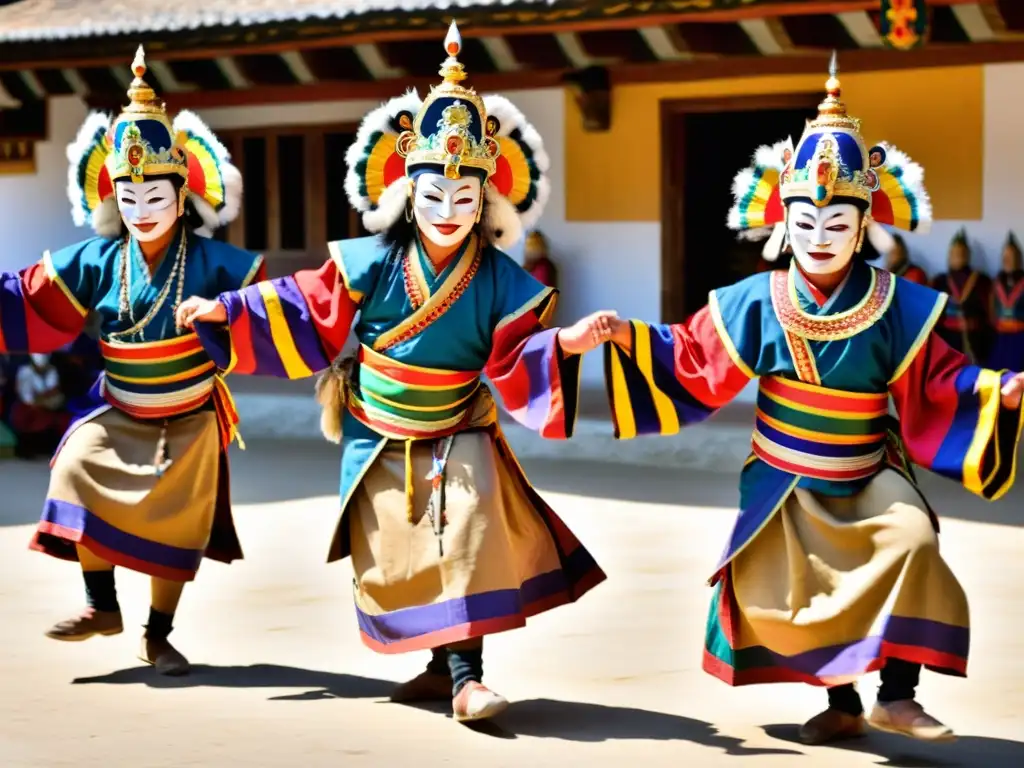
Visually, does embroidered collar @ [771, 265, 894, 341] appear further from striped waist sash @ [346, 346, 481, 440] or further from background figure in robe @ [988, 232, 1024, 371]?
background figure in robe @ [988, 232, 1024, 371]

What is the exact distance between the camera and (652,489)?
360 inches

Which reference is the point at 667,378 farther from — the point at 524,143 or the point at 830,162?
the point at 524,143

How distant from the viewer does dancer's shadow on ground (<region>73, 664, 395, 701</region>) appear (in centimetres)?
523

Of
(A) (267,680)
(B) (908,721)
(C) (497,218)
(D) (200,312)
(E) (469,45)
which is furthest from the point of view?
(E) (469,45)

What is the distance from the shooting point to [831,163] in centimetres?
471

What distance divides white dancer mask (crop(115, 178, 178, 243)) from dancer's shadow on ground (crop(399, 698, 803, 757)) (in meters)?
1.61

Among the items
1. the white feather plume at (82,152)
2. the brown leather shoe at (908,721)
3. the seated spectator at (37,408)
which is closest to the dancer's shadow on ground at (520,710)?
the brown leather shoe at (908,721)

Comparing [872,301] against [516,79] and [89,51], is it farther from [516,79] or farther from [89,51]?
[89,51]

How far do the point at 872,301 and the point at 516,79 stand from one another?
276 inches

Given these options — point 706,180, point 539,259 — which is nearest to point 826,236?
point 539,259

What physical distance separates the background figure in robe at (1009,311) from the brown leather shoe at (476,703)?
602cm

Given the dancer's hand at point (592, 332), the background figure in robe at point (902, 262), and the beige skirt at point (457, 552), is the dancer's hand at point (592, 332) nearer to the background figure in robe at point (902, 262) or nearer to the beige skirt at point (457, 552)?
the beige skirt at point (457, 552)

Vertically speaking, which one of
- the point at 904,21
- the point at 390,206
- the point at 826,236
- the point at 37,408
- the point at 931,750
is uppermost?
the point at 904,21

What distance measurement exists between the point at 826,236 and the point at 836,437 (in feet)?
1.64
